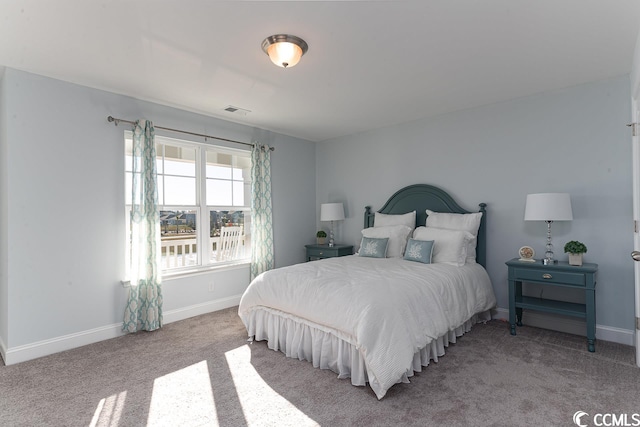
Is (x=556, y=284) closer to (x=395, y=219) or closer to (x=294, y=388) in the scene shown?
(x=395, y=219)

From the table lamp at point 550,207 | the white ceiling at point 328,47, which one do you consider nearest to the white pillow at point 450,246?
the table lamp at point 550,207

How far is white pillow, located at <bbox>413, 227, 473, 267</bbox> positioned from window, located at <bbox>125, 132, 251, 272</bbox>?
103 inches

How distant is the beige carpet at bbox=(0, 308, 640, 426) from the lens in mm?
2031

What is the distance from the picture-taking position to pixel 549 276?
3146 mm

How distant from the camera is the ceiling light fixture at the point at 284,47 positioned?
2404 mm

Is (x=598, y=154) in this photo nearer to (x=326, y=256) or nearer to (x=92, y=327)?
(x=326, y=256)

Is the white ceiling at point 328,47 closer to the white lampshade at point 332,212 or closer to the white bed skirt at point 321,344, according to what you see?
the white lampshade at point 332,212

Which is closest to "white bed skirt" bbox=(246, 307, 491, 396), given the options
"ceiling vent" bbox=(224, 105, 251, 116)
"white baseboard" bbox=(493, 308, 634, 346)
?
"white baseboard" bbox=(493, 308, 634, 346)

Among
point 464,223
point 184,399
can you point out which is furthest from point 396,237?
point 184,399

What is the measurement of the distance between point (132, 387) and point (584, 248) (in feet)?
13.0

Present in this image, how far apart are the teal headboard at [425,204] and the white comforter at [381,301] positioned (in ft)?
1.23

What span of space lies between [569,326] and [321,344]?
8.52 feet

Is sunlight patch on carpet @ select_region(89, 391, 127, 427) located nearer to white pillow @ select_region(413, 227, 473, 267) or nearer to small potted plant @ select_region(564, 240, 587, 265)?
white pillow @ select_region(413, 227, 473, 267)

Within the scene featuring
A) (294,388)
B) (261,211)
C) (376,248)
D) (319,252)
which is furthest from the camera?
(319,252)
